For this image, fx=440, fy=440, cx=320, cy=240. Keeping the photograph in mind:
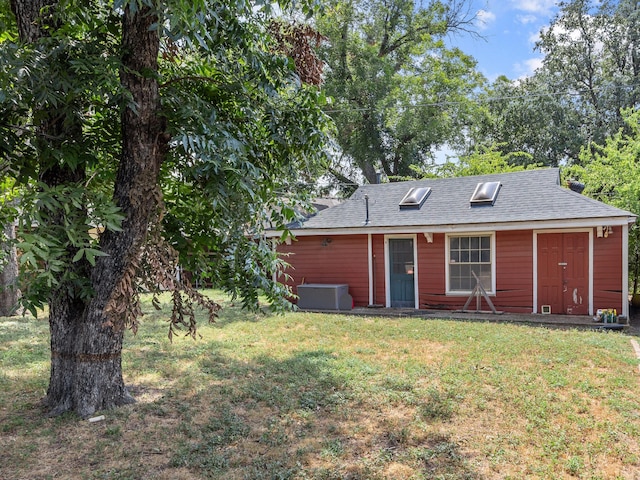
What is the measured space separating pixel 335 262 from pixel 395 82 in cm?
1218

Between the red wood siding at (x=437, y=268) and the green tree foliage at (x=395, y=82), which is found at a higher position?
the green tree foliage at (x=395, y=82)

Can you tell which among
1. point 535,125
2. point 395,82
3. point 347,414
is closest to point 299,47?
point 347,414

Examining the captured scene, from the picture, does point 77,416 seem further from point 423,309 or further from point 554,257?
point 554,257

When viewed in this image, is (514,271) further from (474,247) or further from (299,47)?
(299,47)

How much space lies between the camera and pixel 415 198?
11578mm

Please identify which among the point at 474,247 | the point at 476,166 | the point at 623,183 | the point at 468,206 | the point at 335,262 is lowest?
the point at 335,262

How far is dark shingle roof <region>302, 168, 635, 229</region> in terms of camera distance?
930 cm

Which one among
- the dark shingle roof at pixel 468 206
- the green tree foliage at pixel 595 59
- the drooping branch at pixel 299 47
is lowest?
the dark shingle roof at pixel 468 206

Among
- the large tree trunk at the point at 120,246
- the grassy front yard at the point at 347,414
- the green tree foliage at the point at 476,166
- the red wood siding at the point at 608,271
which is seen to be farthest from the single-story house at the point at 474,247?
the green tree foliage at the point at 476,166

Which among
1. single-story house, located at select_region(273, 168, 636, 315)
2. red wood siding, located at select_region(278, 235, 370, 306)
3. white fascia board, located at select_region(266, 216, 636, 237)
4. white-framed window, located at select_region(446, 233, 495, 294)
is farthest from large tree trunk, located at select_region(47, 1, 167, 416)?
white-framed window, located at select_region(446, 233, 495, 294)

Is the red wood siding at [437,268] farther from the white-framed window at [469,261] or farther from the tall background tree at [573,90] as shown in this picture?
the tall background tree at [573,90]

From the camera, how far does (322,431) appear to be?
12.6ft

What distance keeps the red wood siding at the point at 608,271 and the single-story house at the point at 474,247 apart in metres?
A: 0.02

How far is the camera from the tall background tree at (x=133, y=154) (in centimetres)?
321
